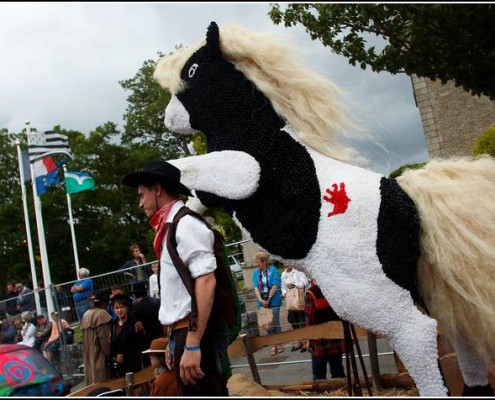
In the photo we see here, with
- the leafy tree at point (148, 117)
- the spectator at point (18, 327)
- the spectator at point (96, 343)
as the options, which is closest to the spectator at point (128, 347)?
the spectator at point (96, 343)

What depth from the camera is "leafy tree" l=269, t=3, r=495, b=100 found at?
394 centimetres

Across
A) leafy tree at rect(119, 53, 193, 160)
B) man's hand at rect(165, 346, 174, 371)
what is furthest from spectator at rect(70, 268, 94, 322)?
leafy tree at rect(119, 53, 193, 160)

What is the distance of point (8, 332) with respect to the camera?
26.9 feet

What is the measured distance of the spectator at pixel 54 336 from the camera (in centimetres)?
795

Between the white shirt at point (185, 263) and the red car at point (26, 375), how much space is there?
54 cm

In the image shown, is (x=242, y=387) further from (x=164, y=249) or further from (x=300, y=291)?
(x=300, y=291)

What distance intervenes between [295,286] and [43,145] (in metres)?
11.8

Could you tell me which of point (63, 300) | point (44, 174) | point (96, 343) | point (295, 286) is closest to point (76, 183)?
point (44, 174)

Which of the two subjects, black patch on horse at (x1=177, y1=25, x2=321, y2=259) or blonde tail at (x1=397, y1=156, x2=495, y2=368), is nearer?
blonde tail at (x1=397, y1=156, x2=495, y2=368)

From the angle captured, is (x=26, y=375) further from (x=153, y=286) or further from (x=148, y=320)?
(x=153, y=286)

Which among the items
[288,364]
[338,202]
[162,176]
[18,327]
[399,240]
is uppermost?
[162,176]

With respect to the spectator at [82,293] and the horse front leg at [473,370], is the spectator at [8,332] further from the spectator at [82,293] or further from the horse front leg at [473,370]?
the horse front leg at [473,370]

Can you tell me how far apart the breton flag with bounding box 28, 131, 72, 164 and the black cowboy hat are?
1417 centimetres

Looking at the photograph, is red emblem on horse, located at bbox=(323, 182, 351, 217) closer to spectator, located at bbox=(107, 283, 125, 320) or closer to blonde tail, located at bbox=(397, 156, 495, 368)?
blonde tail, located at bbox=(397, 156, 495, 368)
